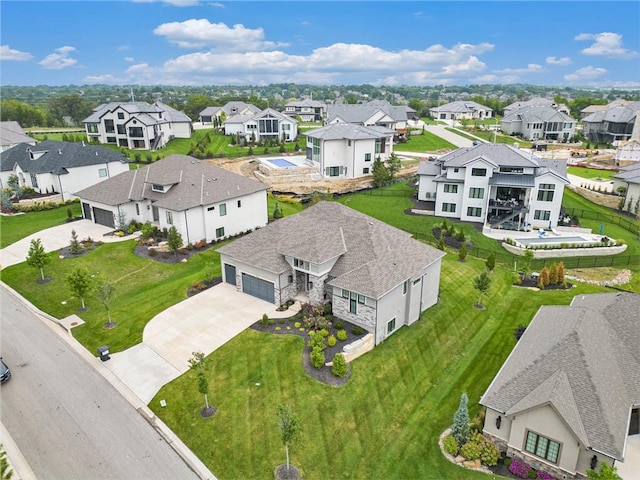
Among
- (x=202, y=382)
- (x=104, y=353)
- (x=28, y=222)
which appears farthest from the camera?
(x=28, y=222)

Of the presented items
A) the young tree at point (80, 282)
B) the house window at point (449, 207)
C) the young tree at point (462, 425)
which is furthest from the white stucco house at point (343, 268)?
the house window at point (449, 207)

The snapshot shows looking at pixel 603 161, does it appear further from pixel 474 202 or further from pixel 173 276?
pixel 173 276

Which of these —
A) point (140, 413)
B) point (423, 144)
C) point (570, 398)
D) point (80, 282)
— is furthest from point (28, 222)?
point (423, 144)

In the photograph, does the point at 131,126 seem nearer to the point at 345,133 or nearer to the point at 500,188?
the point at 345,133

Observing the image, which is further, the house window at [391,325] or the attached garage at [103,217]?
the attached garage at [103,217]

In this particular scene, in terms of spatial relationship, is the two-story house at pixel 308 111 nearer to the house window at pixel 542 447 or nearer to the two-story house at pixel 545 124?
the two-story house at pixel 545 124

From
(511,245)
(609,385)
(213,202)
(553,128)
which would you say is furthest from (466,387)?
(553,128)
